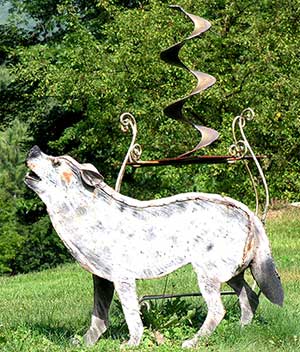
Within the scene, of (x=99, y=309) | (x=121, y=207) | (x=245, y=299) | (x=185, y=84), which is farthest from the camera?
(x=185, y=84)

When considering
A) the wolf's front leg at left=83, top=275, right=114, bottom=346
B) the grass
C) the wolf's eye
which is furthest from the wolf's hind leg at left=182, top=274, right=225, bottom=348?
the wolf's eye

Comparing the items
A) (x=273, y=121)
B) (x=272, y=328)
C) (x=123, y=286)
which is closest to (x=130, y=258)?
(x=123, y=286)

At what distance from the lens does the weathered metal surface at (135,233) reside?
7.59 meters

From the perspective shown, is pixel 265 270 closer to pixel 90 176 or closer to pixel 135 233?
pixel 135 233

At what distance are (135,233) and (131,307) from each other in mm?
567

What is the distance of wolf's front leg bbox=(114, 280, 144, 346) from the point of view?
7.58 meters

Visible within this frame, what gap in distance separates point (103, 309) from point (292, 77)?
1688 cm

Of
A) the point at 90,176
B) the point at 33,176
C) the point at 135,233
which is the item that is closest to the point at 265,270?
the point at 135,233

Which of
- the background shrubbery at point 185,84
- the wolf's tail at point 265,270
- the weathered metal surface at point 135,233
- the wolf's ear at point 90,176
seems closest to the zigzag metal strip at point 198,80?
the weathered metal surface at point 135,233

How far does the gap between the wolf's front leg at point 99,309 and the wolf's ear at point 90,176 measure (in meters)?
0.76

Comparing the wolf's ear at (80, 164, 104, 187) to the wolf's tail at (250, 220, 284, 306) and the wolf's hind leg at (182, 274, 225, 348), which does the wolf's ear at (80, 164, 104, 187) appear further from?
the wolf's tail at (250, 220, 284, 306)

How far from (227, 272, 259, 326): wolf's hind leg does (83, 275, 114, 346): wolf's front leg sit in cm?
108

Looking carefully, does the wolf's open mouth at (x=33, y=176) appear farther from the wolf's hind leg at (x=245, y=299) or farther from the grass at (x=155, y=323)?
the wolf's hind leg at (x=245, y=299)

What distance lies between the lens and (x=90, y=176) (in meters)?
7.65
